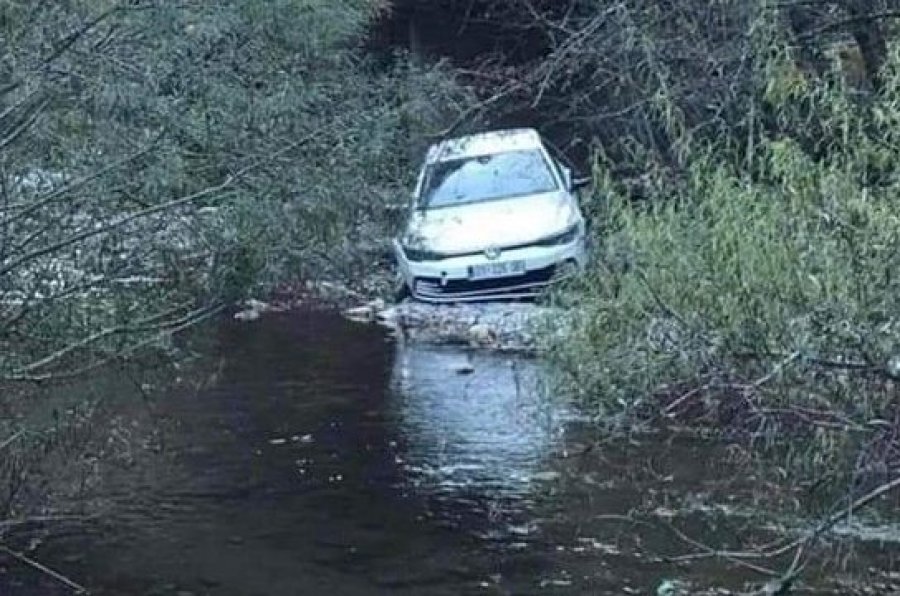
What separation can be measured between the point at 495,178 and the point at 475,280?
3.54 feet

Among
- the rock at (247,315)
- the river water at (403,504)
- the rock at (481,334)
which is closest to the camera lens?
the river water at (403,504)

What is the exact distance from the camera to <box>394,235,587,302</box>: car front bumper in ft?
44.8

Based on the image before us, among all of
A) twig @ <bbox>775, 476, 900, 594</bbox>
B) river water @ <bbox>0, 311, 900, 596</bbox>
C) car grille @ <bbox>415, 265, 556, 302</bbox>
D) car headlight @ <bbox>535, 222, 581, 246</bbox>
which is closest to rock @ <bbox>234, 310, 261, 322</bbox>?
car grille @ <bbox>415, 265, 556, 302</bbox>

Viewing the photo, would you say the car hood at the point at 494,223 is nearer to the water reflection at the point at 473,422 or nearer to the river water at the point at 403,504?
the water reflection at the point at 473,422

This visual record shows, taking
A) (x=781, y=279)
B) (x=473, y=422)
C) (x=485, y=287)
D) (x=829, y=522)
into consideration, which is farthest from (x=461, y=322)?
(x=829, y=522)

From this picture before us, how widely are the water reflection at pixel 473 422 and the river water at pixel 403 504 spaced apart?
0.02m

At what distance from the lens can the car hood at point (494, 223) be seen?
44.8ft

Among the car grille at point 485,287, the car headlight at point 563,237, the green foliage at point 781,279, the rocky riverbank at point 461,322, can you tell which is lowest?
the rocky riverbank at point 461,322

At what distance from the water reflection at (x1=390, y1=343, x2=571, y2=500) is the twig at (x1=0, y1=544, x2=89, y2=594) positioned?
207 cm

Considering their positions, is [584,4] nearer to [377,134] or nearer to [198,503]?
[377,134]

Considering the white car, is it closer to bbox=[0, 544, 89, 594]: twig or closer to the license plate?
the license plate

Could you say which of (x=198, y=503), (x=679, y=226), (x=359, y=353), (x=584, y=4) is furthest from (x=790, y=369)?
(x=359, y=353)

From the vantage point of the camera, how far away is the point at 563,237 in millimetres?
13453

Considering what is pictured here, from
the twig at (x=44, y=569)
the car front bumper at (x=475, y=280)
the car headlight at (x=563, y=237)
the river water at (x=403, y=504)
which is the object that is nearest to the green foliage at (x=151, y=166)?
the twig at (x=44, y=569)
